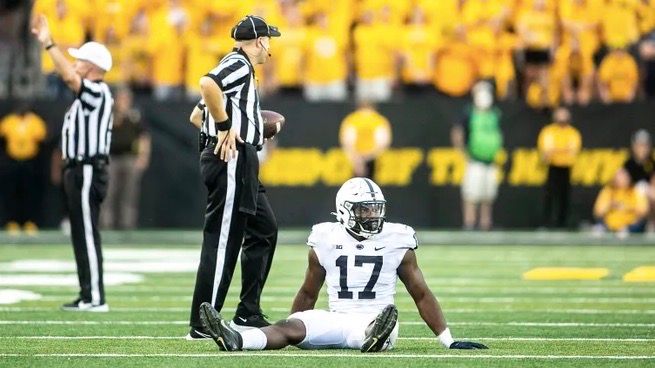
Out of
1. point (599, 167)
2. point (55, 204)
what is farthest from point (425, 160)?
point (55, 204)

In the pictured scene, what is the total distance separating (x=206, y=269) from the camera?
8609 mm

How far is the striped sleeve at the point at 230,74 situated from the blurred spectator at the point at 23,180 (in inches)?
458

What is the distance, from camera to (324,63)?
19.7 meters

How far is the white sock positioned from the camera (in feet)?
25.4

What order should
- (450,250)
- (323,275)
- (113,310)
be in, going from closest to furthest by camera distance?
(323,275)
(113,310)
(450,250)

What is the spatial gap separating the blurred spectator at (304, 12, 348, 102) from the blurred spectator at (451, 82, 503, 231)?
168cm

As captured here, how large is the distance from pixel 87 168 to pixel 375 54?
30.6ft

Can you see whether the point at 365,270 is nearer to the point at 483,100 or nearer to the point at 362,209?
the point at 362,209

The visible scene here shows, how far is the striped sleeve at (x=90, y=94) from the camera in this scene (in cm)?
1048

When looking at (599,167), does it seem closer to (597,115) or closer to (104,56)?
(597,115)

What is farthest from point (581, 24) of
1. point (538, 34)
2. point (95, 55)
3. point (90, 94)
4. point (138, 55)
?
point (90, 94)

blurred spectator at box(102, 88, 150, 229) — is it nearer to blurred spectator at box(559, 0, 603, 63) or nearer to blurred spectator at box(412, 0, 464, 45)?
blurred spectator at box(412, 0, 464, 45)

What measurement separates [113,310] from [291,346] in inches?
107

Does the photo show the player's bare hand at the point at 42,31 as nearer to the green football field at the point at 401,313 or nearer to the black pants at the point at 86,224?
the black pants at the point at 86,224
